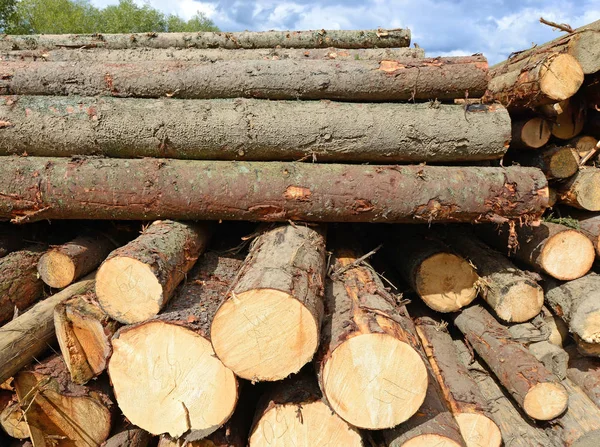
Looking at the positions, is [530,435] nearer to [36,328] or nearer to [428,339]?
[428,339]

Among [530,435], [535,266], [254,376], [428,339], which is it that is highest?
[535,266]

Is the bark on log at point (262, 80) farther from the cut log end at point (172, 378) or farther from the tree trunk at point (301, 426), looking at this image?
the tree trunk at point (301, 426)

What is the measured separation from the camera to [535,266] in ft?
13.1

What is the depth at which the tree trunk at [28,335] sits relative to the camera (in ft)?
9.56

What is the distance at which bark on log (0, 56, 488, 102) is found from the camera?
3.93 metres

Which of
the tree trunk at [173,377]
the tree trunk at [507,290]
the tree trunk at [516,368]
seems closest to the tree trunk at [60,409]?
the tree trunk at [173,377]

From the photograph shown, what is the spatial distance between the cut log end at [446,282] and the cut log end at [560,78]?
1.77 m

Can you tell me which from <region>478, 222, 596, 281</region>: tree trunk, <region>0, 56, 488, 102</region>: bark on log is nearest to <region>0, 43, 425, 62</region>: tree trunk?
<region>0, 56, 488, 102</region>: bark on log

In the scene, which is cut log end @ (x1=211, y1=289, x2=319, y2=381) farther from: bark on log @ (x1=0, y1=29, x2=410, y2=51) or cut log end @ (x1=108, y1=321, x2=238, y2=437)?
bark on log @ (x1=0, y1=29, x2=410, y2=51)

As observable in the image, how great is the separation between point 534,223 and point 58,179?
13.5 ft

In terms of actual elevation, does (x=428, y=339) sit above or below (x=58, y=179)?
below

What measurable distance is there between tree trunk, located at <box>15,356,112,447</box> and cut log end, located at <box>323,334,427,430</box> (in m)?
1.89

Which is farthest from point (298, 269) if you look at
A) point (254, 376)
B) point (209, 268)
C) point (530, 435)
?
point (530, 435)

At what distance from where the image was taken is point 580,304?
363 cm
